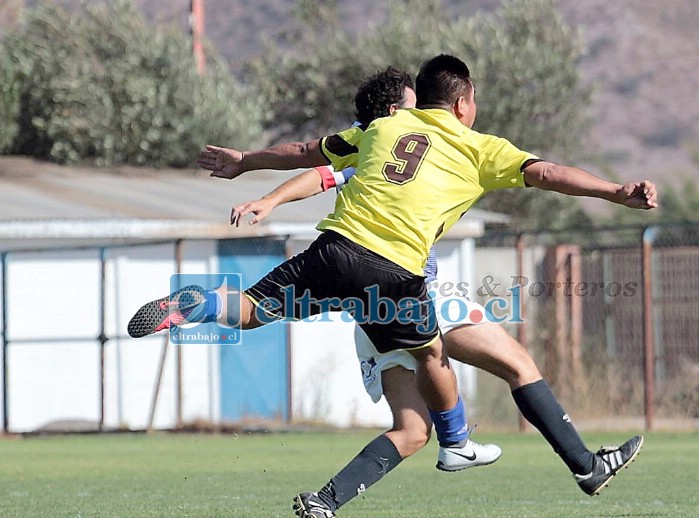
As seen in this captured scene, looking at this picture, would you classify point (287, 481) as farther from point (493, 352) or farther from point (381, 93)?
point (493, 352)

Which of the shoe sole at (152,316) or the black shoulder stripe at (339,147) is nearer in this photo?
the shoe sole at (152,316)

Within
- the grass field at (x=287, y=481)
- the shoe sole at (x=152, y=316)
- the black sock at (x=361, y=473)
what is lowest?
the grass field at (x=287, y=481)

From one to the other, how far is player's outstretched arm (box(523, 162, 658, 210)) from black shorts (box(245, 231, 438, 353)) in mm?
693

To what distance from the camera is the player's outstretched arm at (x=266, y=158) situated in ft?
24.1

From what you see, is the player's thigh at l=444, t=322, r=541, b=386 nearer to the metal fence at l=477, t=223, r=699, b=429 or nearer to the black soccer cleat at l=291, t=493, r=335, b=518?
the black soccer cleat at l=291, t=493, r=335, b=518

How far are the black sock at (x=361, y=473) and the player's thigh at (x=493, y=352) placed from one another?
1.87ft

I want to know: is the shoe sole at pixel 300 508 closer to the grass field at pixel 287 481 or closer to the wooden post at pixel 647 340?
the grass field at pixel 287 481

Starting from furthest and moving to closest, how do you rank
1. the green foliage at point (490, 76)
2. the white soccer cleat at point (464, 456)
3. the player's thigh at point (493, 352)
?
1. the green foliage at point (490, 76)
2. the white soccer cleat at point (464, 456)
3. the player's thigh at point (493, 352)

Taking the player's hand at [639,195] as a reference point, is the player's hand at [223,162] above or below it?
above

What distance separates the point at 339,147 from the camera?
7.32m

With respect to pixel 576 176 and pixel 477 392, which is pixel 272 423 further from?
pixel 576 176

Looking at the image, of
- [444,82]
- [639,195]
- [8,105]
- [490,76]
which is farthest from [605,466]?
[490,76]

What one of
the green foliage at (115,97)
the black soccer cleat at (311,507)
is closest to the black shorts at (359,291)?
the black soccer cleat at (311,507)

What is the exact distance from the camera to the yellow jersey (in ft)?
22.0
